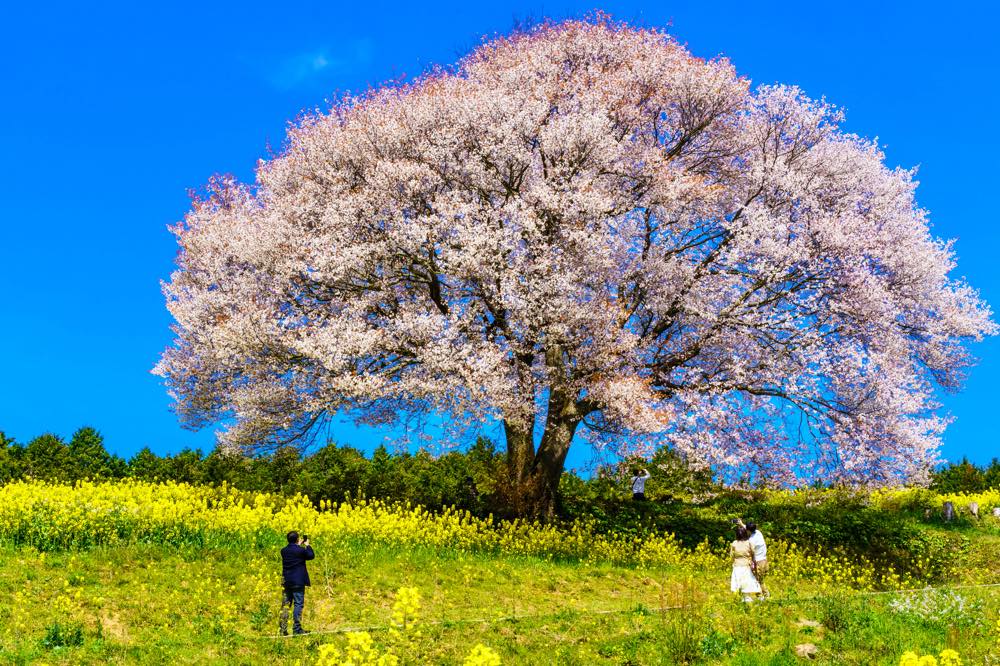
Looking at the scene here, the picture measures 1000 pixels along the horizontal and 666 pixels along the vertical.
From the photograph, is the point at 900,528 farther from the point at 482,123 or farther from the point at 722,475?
the point at 482,123

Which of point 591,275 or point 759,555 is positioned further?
point 591,275

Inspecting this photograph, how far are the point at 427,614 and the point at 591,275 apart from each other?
10.1 meters

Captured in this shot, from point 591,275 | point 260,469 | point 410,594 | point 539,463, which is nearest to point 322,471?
point 260,469

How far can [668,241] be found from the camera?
2456 cm

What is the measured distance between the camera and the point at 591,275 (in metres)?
22.9

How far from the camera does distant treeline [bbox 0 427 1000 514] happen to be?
92.8 ft

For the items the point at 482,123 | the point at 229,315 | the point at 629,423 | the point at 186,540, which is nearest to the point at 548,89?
the point at 482,123

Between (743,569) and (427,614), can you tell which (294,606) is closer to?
(427,614)

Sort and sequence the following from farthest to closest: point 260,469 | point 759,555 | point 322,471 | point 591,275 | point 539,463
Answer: point 322,471 → point 260,469 → point 539,463 → point 591,275 → point 759,555

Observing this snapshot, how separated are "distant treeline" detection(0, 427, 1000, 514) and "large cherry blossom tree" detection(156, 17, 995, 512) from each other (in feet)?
12.9

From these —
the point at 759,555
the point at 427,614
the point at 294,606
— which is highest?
the point at 759,555

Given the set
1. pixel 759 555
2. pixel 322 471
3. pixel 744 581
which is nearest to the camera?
pixel 744 581

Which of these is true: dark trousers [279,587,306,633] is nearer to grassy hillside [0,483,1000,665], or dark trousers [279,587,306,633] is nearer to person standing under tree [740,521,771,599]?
grassy hillside [0,483,1000,665]

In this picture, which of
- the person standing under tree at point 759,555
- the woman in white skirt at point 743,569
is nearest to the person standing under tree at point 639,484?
the person standing under tree at point 759,555
